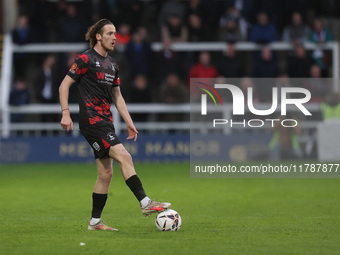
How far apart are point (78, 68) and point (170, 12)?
13.7 metres

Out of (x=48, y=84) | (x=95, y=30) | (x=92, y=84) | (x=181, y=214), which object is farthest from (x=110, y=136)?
(x=48, y=84)

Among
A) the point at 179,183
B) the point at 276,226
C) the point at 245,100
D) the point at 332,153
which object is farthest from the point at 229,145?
the point at 276,226

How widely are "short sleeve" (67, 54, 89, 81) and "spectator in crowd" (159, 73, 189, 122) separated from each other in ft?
37.7

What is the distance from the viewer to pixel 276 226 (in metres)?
9.45

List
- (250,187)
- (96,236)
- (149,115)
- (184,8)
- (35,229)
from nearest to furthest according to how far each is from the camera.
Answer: (96,236) → (35,229) → (250,187) → (149,115) → (184,8)

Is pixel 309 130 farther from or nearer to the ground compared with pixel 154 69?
nearer to the ground

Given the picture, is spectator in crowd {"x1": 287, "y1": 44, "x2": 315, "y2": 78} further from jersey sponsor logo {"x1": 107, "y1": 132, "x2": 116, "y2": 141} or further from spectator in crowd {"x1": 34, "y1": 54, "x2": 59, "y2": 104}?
jersey sponsor logo {"x1": 107, "y1": 132, "x2": 116, "y2": 141}

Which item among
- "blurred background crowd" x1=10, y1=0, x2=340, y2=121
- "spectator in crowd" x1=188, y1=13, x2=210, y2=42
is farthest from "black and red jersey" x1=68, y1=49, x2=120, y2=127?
"spectator in crowd" x1=188, y1=13, x2=210, y2=42

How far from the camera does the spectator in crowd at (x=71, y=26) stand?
22.0m

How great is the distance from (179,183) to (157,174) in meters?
1.85

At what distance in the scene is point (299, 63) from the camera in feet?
70.1

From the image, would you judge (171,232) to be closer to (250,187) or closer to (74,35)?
(250,187)

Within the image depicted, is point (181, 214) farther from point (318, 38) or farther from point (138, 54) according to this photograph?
point (318, 38)

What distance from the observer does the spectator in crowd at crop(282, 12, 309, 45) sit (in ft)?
72.5
